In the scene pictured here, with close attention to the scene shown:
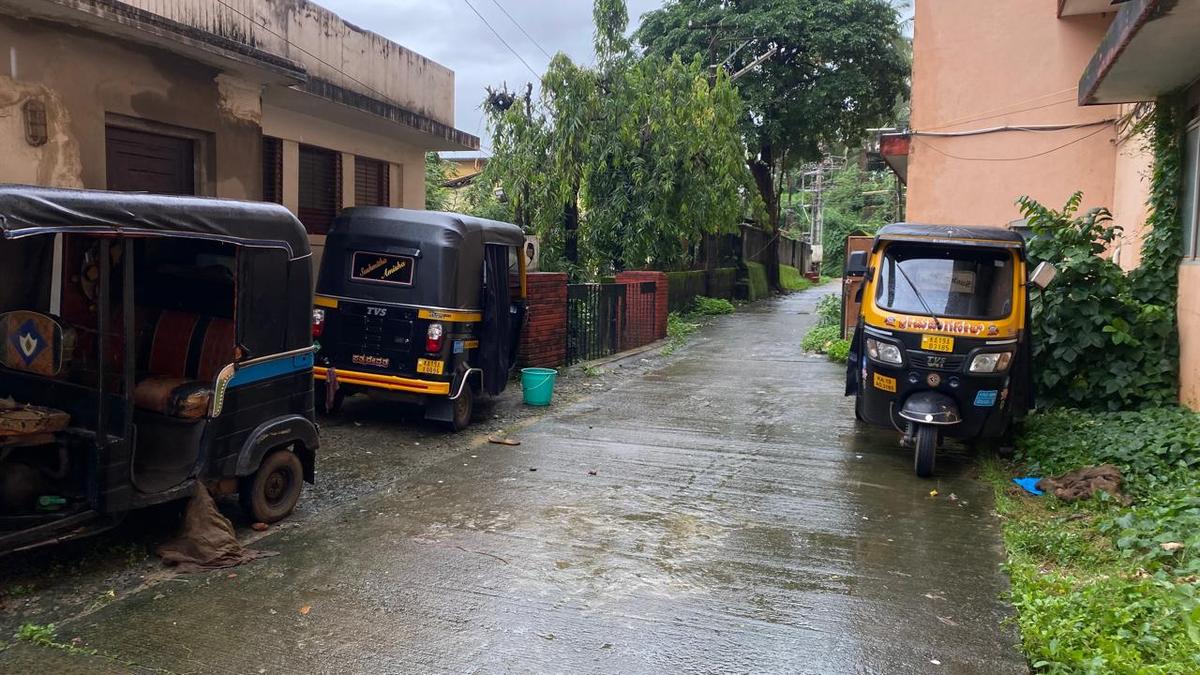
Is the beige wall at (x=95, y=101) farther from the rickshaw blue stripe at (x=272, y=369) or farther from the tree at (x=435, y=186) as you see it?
the tree at (x=435, y=186)

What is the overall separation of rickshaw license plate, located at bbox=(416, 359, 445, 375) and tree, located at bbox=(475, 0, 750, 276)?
29.8 ft

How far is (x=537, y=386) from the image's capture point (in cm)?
1035

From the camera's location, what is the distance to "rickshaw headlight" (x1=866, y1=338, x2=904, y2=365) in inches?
299

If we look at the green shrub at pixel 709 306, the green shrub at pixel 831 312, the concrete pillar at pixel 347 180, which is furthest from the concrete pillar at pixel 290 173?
the green shrub at pixel 709 306

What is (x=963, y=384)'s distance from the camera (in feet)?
24.1

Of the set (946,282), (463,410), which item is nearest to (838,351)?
(946,282)

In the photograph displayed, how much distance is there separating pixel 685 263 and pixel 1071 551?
18.7 m

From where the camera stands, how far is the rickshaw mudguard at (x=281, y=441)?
18.1 ft

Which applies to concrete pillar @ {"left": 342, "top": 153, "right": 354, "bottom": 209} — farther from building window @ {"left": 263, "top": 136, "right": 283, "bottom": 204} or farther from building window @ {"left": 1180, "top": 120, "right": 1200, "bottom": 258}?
building window @ {"left": 1180, "top": 120, "right": 1200, "bottom": 258}

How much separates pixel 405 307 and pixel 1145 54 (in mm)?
6996

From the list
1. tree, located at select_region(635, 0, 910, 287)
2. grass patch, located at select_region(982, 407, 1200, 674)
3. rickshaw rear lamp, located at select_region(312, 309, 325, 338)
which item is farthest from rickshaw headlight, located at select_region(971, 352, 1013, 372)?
tree, located at select_region(635, 0, 910, 287)

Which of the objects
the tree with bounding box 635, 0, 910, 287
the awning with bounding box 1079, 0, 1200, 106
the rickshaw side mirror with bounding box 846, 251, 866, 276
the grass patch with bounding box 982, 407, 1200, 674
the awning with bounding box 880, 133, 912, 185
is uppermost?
the tree with bounding box 635, 0, 910, 287

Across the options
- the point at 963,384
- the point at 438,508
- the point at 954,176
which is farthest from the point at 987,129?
the point at 438,508

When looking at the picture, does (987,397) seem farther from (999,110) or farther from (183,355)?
(999,110)
